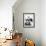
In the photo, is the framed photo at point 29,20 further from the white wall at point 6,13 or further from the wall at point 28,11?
the white wall at point 6,13

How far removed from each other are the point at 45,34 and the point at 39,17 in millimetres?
896

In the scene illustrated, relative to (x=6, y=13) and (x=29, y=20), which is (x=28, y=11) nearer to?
(x=29, y=20)

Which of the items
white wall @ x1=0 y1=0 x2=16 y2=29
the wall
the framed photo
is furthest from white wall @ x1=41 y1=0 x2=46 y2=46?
white wall @ x1=0 y1=0 x2=16 y2=29

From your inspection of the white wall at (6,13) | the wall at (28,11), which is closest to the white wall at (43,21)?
the wall at (28,11)

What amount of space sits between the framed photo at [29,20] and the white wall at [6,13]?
4.26 ft

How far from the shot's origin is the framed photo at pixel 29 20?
18.3 ft

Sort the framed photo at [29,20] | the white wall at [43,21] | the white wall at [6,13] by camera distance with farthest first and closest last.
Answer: the framed photo at [29,20], the white wall at [43,21], the white wall at [6,13]

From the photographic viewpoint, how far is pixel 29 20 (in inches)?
220

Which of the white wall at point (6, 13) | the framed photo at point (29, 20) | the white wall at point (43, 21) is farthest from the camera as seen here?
the framed photo at point (29, 20)

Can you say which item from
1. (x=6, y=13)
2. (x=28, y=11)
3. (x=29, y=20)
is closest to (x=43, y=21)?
(x=29, y=20)

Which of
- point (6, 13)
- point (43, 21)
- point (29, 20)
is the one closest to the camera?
point (6, 13)

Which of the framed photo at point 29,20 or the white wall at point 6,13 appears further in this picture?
the framed photo at point 29,20

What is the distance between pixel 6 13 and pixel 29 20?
1522mm

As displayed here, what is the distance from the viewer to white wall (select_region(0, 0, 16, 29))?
436 centimetres
